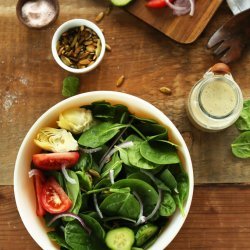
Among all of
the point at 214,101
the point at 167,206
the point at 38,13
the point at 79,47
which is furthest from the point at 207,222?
the point at 38,13

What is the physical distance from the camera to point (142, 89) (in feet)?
4.75

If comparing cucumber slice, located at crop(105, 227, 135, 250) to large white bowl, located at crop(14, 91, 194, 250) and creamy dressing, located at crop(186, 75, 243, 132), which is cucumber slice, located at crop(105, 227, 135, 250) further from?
creamy dressing, located at crop(186, 75, 243, 132)

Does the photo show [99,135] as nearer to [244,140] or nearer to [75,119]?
[75,119]

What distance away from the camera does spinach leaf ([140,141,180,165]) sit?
4.18 feet

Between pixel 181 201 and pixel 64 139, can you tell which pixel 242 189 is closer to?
pixel 181 201

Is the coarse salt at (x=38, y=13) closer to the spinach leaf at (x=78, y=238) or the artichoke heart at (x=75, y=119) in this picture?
the artichoke heart at (x=75, y=119)

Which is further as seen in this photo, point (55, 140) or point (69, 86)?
point (69, 86)

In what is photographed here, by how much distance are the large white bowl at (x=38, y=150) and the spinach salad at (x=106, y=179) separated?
0.05 feet

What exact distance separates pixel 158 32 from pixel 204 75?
17 cm

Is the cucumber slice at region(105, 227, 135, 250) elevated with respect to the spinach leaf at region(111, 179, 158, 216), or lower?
lower

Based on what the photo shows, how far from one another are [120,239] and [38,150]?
282 millimetres

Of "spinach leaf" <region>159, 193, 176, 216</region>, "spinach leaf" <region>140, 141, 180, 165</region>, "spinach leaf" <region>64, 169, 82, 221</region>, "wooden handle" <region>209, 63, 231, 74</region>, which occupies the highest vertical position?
"wooden handle" <region>209, 63, 231, 74</region>

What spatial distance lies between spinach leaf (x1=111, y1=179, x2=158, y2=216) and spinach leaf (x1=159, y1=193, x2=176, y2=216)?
0.02 meters

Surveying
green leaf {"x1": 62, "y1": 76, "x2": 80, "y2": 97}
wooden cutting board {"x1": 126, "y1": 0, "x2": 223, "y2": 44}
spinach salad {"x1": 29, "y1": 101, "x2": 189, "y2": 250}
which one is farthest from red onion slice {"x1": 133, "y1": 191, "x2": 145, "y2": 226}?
wooden cutting board {"x1": 126, "y1": 0, "x2": 223, "y2": 44}
